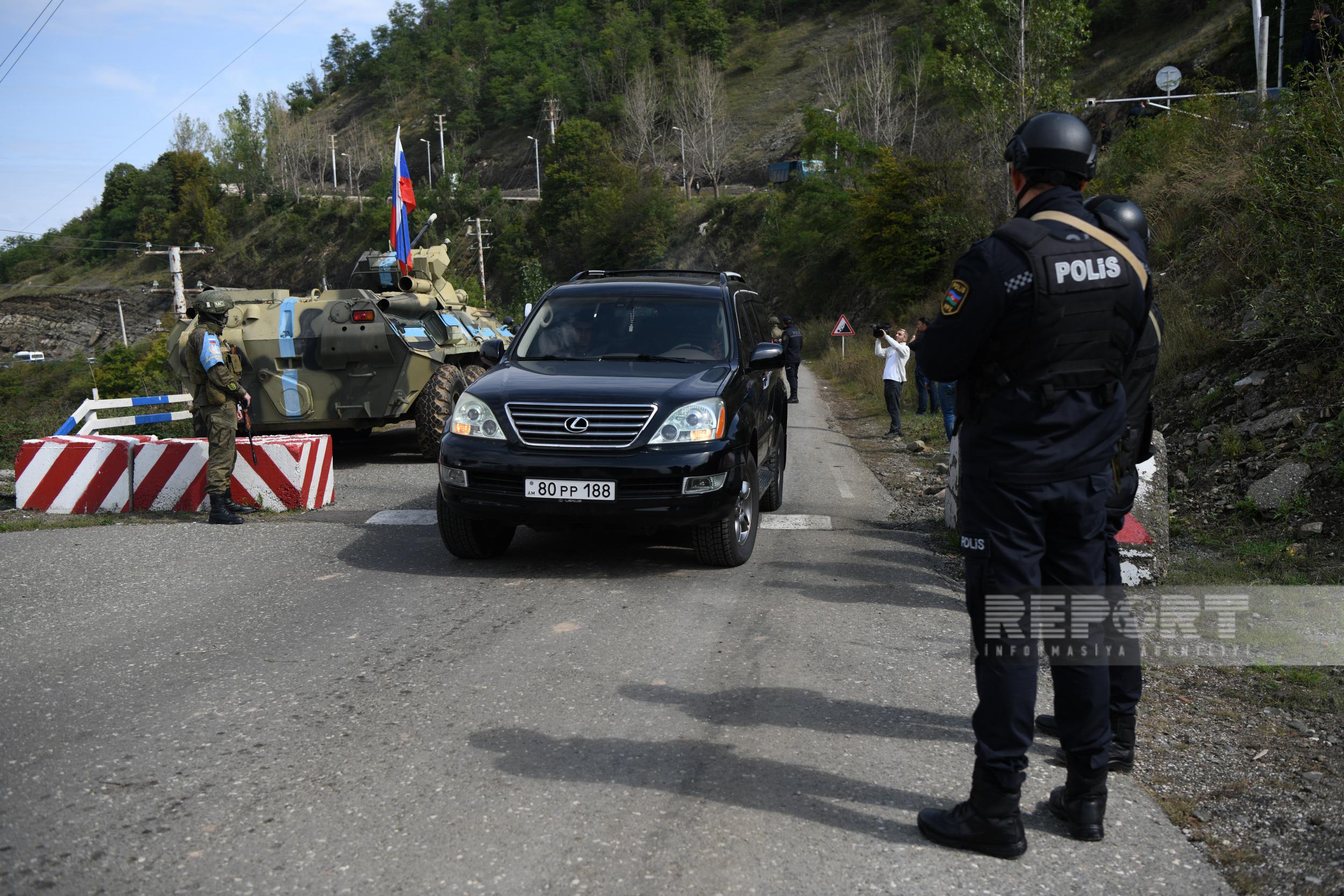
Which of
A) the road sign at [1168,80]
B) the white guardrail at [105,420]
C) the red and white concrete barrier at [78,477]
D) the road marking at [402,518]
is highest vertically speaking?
the road sign at [1168,80]

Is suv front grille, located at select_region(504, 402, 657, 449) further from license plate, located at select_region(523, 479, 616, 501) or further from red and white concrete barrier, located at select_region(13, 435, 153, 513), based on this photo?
red and white concrete barrier, located at select_region(13, 435, 153, 513)

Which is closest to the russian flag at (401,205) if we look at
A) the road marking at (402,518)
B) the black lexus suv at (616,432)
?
the road marking at (402,518)

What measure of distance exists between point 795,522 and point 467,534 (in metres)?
3.12

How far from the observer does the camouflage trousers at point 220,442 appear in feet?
29.7

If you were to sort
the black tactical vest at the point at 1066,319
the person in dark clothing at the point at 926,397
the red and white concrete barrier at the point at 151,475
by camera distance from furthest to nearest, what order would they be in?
the person in dark clothing at the point at 926,397 → the red and white concrete barrier at the point at 151,475 → the black tactical vest at the point at 1066,319

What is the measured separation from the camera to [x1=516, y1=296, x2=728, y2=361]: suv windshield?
25.6 ft

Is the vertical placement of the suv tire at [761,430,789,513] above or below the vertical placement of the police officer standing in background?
below

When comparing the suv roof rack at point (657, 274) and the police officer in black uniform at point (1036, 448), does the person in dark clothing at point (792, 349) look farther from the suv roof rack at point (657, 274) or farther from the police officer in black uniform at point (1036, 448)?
the police officer in black uniform at point (1036, 448)

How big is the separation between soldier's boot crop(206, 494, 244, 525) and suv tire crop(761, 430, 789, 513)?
14.1ft

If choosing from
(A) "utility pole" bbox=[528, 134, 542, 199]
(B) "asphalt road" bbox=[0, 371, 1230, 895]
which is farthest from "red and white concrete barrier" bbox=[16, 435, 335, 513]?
(A) "utility pole" bbox=[528, 134, 542, 199]

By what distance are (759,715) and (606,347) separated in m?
3.87

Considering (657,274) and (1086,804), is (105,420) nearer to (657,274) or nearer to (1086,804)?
(657,274)

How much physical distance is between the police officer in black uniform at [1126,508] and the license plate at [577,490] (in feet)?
9.71

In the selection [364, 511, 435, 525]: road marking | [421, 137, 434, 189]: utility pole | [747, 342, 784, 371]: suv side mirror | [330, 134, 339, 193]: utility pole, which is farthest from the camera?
[330, 134, 339, 193]: utility pole
